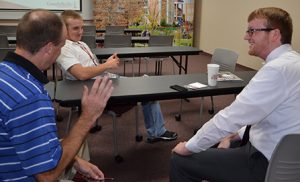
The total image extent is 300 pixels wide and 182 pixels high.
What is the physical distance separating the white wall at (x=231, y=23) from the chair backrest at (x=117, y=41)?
7.96 ft

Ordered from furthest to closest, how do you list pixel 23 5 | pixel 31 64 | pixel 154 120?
pixel 23 5 < pixel 154 120 < pixel 31 64

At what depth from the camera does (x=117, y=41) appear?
483 cm

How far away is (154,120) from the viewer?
9.21 ft

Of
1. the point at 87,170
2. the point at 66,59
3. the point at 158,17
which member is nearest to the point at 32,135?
the point at 87,170

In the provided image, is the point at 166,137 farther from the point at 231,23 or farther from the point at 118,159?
the point at 231,23

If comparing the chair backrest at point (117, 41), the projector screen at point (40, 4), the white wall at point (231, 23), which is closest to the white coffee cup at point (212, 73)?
the chair backrest at point (117, 41)

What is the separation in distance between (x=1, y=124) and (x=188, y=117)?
2745 mm

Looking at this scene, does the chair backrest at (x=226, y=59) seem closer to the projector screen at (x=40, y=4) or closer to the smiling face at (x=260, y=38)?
the smiling face at (x=260, y=38)

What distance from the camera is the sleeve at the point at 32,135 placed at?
3.24ft

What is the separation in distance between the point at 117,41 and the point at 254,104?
3703mm

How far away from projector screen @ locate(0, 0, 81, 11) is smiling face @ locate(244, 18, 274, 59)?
6.49 m

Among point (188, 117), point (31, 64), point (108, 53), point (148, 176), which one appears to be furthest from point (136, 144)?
point (31, 64)

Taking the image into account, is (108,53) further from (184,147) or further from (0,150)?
(0,150)

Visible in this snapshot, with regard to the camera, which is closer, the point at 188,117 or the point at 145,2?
the point at 188,117
